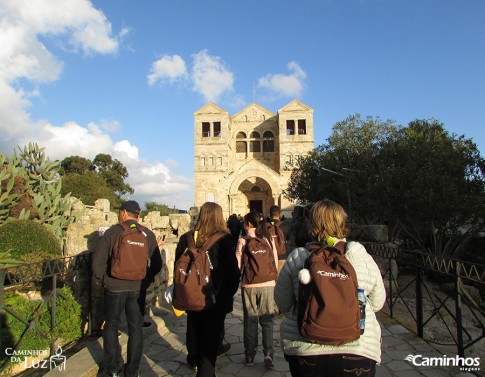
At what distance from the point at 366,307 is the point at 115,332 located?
2.43m

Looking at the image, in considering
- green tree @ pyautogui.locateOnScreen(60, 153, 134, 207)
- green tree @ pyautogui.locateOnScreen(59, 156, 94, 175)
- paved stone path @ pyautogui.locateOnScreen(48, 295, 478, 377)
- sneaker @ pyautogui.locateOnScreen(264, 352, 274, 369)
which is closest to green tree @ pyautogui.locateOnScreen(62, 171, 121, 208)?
green tree @ pyautogui.locateOnScreen(60, 153, 134, 207)

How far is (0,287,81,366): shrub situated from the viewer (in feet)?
13.4

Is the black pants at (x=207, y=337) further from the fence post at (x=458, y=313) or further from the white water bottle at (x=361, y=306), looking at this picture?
the fence post at (x=458, y=313)

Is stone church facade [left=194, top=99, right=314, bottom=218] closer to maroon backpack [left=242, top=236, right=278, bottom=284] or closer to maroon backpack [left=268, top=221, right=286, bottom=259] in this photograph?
maroon backpack [left=268, top=221, right=286, bottom=259]

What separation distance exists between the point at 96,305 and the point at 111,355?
1.98 meters

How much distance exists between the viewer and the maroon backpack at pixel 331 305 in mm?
1708

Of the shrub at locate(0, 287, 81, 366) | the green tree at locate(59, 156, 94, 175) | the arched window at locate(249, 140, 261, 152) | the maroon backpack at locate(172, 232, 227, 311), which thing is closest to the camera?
the maroon backpack at locate(172, 232, 227, 311)

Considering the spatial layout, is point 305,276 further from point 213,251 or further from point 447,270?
point 447,270

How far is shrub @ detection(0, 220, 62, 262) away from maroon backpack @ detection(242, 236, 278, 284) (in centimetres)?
499

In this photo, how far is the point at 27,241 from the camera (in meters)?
7.00

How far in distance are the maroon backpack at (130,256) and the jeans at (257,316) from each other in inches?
47.9

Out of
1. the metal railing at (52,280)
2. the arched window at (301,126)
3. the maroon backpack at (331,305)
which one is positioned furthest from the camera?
the arched window at (301,126)

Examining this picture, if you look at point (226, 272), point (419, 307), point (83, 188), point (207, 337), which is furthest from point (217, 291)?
point (83, 188)

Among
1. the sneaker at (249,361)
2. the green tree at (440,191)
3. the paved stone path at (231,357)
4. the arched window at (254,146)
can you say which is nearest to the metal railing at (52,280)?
the paved stone path at (231,357)
